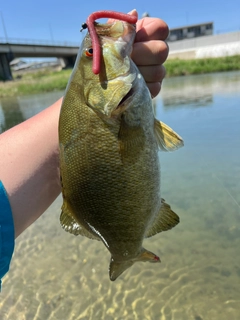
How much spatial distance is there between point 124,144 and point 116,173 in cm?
16

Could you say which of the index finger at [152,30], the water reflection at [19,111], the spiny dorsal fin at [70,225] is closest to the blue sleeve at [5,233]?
the spiny dorsal fin at [70,225]

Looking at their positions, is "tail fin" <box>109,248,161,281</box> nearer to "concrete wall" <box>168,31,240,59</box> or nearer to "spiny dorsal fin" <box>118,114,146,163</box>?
"spiny dorsal fin" <box>118,114,146,163</box>

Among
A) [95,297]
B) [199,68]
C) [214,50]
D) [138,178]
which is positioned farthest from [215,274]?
[214,50]

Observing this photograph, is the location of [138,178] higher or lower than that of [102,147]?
lower

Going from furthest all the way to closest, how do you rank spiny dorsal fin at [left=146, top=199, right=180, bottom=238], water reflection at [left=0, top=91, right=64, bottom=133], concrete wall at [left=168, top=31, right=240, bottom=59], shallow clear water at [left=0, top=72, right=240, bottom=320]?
concrete wall at [left=168, top=31, right=240, bottom=59] → water reflection at [left=0, top=91, right=64, bottom=133] → shallow clear water at [left=0, top=72, right=240, bottom=320] → spiny dorsal fin at [left=146, top=199, right=180, bottom=238]

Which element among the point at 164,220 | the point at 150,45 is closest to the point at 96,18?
the point at 150,45

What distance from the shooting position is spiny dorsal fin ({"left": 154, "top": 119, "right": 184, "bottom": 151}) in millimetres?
1749

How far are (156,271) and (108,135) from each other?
296cm

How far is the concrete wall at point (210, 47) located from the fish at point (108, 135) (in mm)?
39605

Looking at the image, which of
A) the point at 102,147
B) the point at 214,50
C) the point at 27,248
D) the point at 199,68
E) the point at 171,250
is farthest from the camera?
the point at 214,50

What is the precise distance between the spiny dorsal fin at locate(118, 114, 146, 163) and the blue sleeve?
0.71 metres

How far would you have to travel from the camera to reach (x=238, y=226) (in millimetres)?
4543

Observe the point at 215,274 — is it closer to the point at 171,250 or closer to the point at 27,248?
the point at 171,250

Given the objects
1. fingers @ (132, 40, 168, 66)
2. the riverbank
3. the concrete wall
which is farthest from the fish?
the concrete wall
